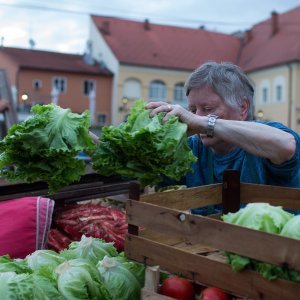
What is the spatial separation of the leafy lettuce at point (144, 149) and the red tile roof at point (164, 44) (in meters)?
40.8

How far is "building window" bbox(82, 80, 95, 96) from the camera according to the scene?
145ft

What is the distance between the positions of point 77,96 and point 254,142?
43095 millimetres

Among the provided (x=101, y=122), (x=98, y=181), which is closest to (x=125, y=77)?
(x=101, y=122)

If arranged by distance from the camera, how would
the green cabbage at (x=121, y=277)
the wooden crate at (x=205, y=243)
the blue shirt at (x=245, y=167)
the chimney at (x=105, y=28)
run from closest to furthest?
the wooden crate at (x=205, y=243) → the green cabbage at (x=121, y=277) → the blue shirt at (x=245, y=167) → the chimney at (x=105, y=28)

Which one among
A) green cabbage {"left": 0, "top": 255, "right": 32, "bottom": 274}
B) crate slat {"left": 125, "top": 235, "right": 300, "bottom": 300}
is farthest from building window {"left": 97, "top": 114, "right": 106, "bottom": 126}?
crate slat {"left": 125, "top": 235, "right": 300, "bottom": 300}

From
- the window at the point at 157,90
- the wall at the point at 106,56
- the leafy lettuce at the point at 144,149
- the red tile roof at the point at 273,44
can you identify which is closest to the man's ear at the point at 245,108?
the leafy lettuce at the point at 144,149

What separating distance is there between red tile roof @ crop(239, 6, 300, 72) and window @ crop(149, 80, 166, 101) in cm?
747

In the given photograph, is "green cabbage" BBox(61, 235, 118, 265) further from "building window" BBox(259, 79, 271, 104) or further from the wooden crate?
"building window" BBox(259, 79, 271, 104)

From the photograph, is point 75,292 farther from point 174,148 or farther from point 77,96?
point 77,96

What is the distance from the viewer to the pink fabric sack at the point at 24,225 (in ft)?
9.50

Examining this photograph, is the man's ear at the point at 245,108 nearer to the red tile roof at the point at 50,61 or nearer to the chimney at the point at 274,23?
the red tile roof at the point at 50,61

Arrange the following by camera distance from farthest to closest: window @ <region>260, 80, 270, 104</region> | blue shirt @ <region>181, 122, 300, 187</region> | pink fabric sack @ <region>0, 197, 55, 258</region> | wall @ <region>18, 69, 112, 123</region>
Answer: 1. wall @ <region>18, 69, 112, 123</region>
2. window @ <region>260, 80, 270, 104</region>
3. pink fabric sack @ <region>0, 197, 55, 258</region>
4. blue shirt @ <region>181, 122, 300, 187</region>

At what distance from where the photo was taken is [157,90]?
144 feet

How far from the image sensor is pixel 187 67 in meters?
44.4
